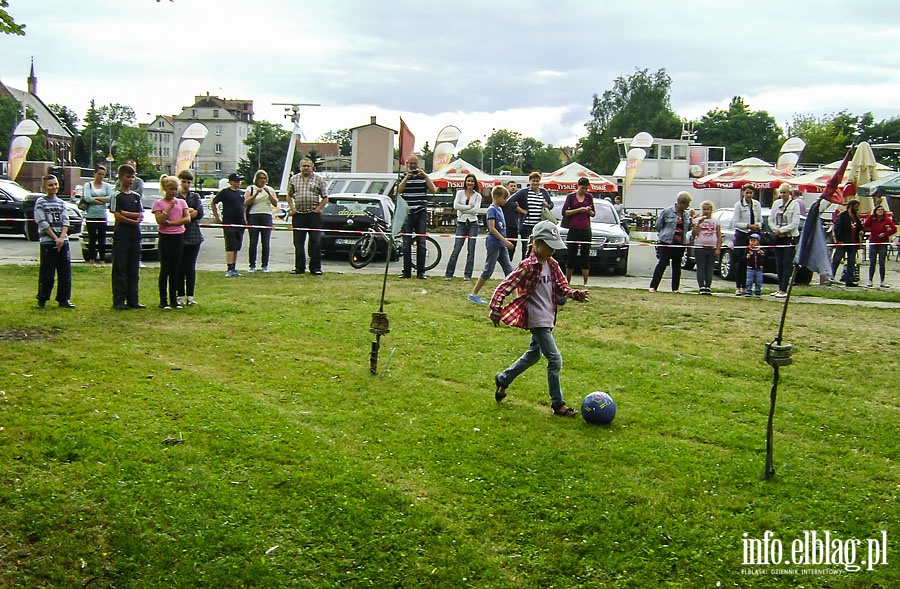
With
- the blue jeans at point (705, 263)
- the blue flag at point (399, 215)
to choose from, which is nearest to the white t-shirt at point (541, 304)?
the blue flag at point (399, 215)

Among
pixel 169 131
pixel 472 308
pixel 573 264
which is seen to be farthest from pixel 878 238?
pixel 169 131

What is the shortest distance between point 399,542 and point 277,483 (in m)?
1.08

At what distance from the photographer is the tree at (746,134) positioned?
357 ft

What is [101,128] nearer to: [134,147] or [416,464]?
[134,147]

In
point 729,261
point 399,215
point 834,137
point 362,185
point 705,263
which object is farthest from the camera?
point 834,137

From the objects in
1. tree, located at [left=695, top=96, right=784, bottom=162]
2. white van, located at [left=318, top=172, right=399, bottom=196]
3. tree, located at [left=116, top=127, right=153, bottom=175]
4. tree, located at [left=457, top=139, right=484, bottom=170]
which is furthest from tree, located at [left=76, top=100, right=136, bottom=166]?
white van, located at [left=318, top=172, right=399, bottom=196]

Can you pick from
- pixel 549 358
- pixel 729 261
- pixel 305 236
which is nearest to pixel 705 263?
pixel 729 261

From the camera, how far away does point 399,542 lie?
5.60 metres

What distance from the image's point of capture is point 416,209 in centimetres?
1593

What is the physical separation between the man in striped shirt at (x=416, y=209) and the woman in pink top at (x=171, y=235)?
14.6 feet

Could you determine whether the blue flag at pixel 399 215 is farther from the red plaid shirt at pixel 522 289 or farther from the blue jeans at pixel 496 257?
the blue jeans at pixel 496 257

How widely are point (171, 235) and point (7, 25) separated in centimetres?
529

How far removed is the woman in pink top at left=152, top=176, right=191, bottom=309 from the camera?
11875mm

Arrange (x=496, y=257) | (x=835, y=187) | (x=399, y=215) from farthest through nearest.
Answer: (x=496, y=257) < (x=399, y=215) < (x=835, y=187)
